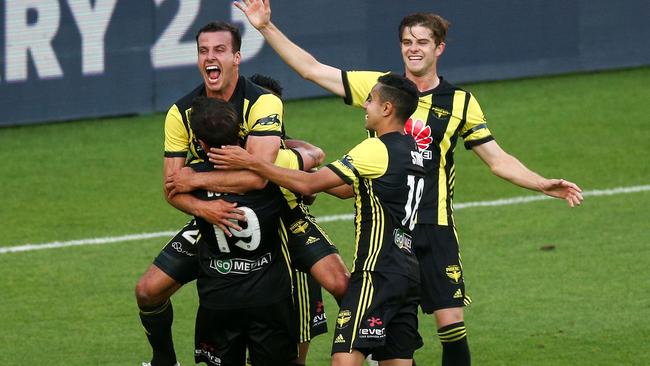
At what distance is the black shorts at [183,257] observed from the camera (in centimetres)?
857

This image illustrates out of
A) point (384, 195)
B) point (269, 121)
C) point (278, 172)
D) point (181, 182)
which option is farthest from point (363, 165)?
point (181, 182)

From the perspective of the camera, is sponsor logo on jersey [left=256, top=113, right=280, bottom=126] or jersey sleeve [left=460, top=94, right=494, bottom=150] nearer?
sponsor logo on jersey [left=256, top=113, right=280, bottom=126]

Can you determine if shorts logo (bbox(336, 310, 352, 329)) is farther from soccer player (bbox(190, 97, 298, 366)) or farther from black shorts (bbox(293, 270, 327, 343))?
black shorts (bbox(293, 270, 327, 343))

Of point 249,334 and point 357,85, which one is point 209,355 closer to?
point 249,334

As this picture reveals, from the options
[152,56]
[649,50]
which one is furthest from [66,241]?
[649,50]

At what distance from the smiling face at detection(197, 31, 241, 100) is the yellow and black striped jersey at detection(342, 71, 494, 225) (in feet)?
2.77

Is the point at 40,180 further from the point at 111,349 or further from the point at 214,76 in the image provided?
the point at 214,76

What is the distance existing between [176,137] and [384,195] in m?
1.32

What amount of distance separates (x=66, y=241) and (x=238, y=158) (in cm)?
→ 527

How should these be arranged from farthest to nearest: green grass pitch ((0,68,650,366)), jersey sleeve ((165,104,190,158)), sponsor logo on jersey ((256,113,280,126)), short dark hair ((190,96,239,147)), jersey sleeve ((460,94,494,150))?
green grass pitch ((0,68,650,366))
jersey sleeve ((460,94,494,150))
jersey sleeve ((165,104,190,158))
sponsor logo on jersey ((256,113,280,126))
short dark hair ((190,96,239,147))

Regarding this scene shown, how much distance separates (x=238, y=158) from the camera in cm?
762

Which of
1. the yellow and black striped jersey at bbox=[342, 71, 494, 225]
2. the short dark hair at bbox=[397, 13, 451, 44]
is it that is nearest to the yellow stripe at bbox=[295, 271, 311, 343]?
the yellow and black striped jersey at bbox=[342, 71, 494, 225]

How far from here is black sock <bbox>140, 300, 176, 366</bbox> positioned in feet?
29.1

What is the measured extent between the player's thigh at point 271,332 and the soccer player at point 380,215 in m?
0.35
